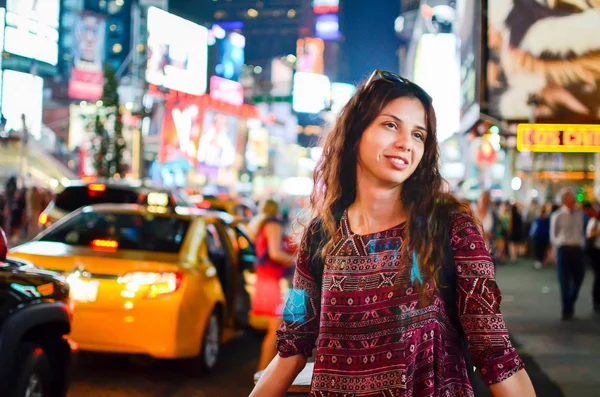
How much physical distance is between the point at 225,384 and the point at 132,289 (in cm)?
127

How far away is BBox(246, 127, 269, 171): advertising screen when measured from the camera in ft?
251

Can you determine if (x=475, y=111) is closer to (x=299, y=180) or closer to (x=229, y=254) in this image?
(x=229, y=254)

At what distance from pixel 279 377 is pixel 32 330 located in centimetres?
312

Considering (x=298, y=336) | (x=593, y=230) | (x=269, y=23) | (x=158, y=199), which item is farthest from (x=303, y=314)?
(x=269, y=23)

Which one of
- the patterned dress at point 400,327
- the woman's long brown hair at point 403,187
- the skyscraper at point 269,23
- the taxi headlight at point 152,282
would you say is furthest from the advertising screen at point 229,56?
the skyscraper at point 269,23

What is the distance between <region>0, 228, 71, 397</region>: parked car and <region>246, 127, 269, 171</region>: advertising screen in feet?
230

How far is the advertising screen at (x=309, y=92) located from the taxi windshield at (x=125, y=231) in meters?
69.6

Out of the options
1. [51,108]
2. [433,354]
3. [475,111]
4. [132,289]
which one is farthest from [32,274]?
[51,108]

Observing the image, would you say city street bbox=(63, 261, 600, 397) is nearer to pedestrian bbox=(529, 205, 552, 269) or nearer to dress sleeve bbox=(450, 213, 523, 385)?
dress sleeve bbox=(450, 213, 523, 385)

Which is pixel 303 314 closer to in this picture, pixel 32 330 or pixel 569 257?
pixel 32 330

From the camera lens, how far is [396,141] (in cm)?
245

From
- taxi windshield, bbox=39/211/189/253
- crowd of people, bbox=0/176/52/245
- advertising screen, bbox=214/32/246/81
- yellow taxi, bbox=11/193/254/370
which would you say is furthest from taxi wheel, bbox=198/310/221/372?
advertising screen, bbox=214/32/246/81

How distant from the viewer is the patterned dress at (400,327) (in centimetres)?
225

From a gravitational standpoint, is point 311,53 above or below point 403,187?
above
